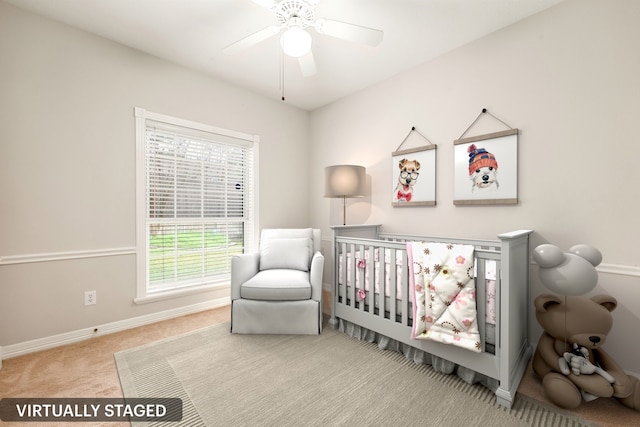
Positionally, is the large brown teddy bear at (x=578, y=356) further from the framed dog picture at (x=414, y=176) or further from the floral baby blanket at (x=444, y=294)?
the framed dog picture at (x=414, y=176)

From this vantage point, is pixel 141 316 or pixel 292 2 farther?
pixel 141 316

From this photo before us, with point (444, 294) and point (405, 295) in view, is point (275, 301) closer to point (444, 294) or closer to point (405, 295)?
point (405, 295)

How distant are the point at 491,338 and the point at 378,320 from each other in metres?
0.74

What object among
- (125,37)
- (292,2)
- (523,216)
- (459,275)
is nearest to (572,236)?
(523,216)

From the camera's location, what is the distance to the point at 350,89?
10.1 ft

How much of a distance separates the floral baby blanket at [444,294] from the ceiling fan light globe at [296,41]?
1409 millimetres

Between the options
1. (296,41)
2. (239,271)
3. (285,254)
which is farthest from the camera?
(285,254)

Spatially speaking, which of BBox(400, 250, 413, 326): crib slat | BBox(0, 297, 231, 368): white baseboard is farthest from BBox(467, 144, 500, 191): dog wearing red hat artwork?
BBox(0, 297, 231, 368): white baseboard

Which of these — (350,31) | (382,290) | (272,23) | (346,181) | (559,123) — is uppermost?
(272,23)

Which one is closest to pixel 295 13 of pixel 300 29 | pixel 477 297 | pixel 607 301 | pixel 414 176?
pixel 300 29

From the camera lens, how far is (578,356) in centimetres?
142

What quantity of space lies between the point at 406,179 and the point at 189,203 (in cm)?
225

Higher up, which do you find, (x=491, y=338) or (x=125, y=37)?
(x=125, y=37)

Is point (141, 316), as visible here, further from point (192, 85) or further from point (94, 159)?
point (192, 85)
